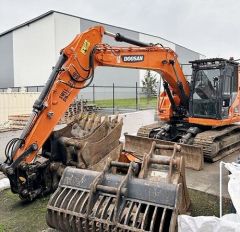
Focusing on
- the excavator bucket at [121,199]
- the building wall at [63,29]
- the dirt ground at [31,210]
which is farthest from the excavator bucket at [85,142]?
the building wall at [63,29]

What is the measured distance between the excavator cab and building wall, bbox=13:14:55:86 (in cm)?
1867

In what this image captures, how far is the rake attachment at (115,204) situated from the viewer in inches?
113

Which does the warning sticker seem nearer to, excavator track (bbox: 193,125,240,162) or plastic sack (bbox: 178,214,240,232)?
excavator track (bbox: 193,125,240,162)

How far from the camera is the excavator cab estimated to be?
6836 millimetres

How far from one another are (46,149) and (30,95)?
9587mm

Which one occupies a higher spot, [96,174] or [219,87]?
[219,87]

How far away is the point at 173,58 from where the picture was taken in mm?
6734

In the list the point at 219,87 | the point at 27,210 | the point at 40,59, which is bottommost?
the point at 27,210

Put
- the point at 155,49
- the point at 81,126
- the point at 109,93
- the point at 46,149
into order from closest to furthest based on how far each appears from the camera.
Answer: the point at 46,149 < the point at 81,126 < the point at 155,49 < the point at 109,93

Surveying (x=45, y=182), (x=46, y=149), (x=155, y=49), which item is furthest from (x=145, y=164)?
(x=155, y=49)

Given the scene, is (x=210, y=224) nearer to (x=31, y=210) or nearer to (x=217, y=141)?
(x=31, y=210)

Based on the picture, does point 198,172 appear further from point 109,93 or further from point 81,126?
point 109,93

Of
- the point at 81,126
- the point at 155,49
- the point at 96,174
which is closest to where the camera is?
the point at 96,174

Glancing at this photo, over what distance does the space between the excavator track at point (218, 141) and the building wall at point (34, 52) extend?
1901 cm
